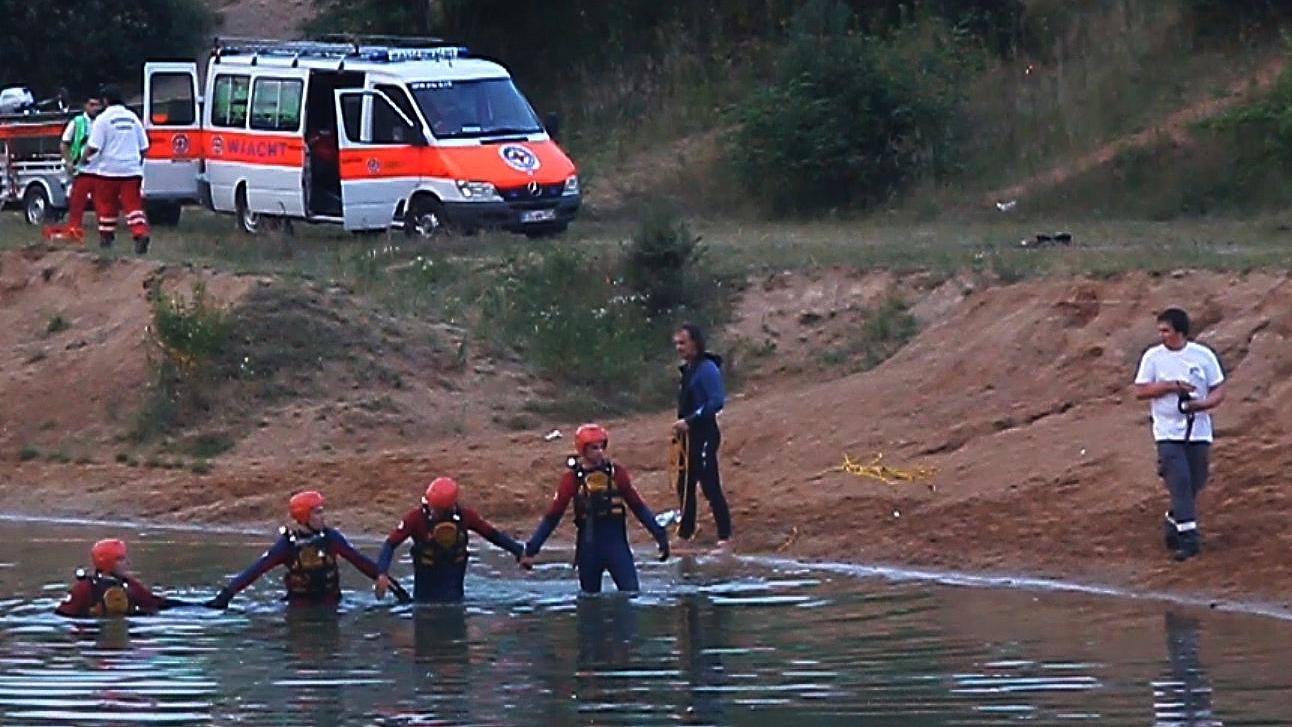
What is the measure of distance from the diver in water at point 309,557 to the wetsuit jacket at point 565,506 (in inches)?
41.9

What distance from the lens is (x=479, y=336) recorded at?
26.2 m

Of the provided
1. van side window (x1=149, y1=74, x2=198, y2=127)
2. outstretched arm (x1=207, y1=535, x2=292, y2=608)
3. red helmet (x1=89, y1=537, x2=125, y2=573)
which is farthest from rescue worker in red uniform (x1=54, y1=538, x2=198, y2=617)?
van side window (x1=149, y1=74, x2=198, y2=127)

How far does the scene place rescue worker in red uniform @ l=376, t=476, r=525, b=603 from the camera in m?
17.4

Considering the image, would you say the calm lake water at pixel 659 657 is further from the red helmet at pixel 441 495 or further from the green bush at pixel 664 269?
the green bush at pixel 664 269

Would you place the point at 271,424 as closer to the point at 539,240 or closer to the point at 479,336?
the point at 479,336

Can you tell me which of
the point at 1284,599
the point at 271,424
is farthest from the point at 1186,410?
the point at 271,424

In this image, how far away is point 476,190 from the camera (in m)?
30.0

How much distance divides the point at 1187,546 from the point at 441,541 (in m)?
4.88

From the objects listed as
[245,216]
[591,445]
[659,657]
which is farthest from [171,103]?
[659,657]

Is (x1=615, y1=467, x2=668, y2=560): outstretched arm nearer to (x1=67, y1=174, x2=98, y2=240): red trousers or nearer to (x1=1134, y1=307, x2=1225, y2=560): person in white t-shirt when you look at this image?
(x1=1134, y1=307, x2=1225, y2=560): person in white t-shirt

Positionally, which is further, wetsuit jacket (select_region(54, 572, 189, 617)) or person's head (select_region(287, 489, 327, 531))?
person's head (select_region(287, 489, 327, 531))

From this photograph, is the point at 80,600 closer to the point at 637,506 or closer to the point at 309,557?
the point at 309,557

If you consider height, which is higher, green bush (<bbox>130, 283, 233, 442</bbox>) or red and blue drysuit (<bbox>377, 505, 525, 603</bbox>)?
green bush (<bbox>130, 283, 233, 442</bbox>)

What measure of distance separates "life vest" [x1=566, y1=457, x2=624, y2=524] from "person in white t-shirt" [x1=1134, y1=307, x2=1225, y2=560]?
3432 mm
